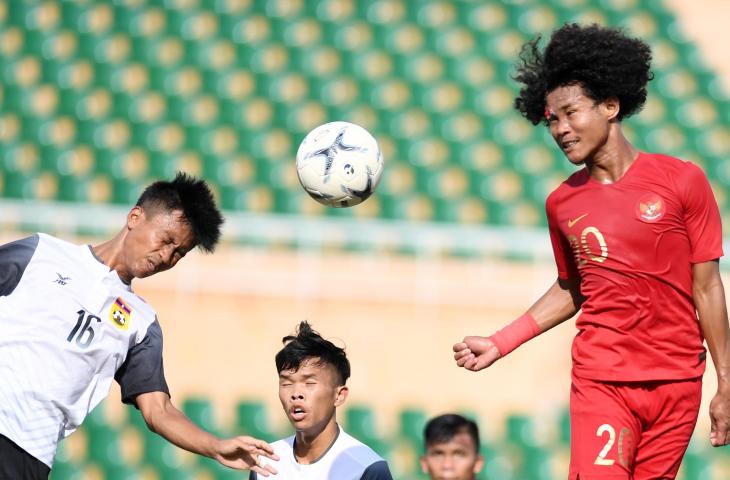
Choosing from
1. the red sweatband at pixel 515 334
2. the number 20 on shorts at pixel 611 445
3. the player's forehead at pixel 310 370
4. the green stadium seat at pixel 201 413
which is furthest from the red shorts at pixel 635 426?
the green stadium seat at pixel 201 413

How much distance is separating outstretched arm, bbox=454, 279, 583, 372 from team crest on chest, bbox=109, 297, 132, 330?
1.23 m

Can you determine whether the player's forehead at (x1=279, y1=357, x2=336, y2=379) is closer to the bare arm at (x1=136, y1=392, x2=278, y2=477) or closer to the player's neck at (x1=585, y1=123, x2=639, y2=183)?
the bare arm at (x1=136, y1=392, x2=278, y2=477)

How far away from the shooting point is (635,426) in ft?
11.9

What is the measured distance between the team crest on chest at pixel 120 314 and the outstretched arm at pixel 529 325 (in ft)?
4.03

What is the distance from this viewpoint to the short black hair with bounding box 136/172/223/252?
4098 mm

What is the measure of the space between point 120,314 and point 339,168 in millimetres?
1116

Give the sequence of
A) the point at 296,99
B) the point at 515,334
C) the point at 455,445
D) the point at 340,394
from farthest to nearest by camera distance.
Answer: the point at 296,99, the point at 455,445, the point at 340,394, the point at 515,334

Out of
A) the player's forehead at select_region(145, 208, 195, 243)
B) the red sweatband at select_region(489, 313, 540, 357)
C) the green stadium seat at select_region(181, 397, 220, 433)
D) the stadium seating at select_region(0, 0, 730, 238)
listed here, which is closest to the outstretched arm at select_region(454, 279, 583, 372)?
the red sweatband at select_region(489, 313, 540, 357)

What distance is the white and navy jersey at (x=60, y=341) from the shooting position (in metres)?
3.86

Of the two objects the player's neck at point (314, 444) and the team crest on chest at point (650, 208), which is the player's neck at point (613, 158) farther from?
the player's neck at point (314, 444)

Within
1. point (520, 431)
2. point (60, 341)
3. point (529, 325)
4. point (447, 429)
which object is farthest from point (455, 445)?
point (520, 431)

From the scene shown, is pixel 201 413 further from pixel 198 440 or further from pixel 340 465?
pixel 198 440

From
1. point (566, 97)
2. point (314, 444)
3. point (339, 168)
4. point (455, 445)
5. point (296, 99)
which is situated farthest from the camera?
point (296, 99)

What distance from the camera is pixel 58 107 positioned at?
10.2 m
